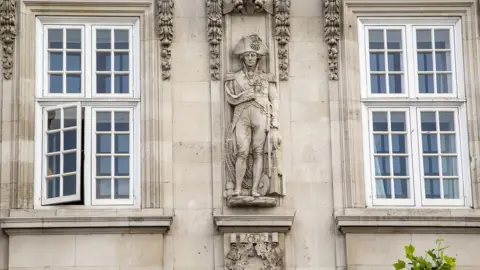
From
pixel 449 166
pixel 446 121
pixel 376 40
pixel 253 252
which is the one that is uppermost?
pixel 376 40

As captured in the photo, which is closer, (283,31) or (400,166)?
(400,166)

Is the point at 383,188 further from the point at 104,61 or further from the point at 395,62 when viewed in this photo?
the point at 104,61

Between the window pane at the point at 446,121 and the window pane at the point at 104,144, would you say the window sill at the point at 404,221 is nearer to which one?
the window pane at the point at 446,121

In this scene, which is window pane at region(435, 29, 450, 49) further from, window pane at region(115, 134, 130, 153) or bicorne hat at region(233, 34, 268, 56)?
window pane at region(115, 134, 130, 153)

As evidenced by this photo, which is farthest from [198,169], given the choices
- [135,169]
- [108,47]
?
[108,47]

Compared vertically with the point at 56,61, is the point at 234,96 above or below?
below

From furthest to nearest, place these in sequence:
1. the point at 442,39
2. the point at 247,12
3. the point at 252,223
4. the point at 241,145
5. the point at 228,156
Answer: the point at 442,39 → the point at 247,12 → the point at 228,156 → the point at 241,145 → the point at 252,223

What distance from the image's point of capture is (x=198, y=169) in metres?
23.8

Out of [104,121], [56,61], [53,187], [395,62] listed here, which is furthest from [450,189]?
[56,61]

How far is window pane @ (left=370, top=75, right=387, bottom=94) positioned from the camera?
24453mm

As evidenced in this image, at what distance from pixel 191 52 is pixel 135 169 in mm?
2152

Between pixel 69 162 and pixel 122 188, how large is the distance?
3.12 ft

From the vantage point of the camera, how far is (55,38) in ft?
80.0

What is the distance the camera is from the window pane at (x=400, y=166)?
79.0 feet
